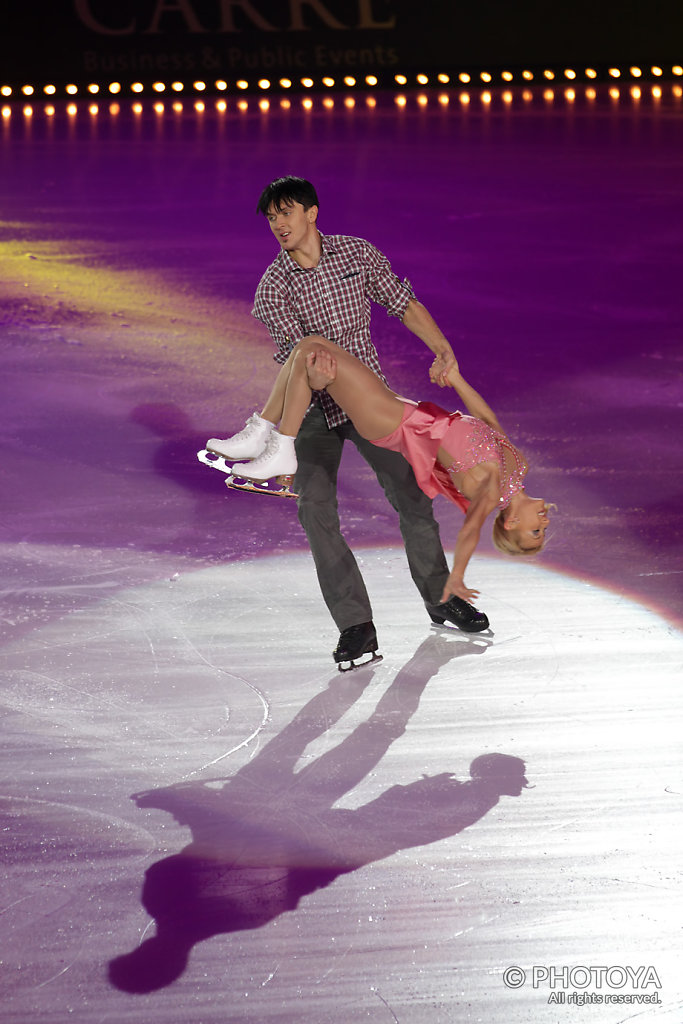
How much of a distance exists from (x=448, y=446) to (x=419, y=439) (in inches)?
4.2

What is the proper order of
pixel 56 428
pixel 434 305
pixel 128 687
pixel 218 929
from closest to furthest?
pixel 218 929 < pixel 128 687 < pixel 56 428 < pixel 434 305

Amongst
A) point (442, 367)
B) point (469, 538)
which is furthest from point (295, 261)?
point (469, 538)

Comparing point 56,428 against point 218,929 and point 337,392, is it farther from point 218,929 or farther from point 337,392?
point 218,929

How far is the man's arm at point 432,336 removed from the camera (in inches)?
151

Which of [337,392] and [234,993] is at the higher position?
[337,392]

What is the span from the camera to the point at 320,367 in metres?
3.70

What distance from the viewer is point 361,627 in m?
3.88

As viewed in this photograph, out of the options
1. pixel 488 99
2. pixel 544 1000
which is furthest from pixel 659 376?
pixel 488 99

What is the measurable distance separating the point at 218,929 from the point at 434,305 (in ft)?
15.3

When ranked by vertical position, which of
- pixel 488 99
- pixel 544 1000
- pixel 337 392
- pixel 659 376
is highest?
pixel 488 99

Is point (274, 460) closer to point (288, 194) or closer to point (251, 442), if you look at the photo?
point (251, 442)

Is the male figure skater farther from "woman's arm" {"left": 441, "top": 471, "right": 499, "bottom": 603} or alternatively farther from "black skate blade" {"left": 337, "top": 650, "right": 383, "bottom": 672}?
"woman's arm" {"left": 441, "top": 471, "right": 499, "bottom": 603}

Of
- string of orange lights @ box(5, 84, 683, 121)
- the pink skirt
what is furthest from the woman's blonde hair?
string of orange lights @ box(5, 84, 683, 121)

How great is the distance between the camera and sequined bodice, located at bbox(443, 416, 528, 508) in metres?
3.74
